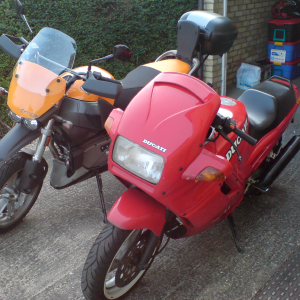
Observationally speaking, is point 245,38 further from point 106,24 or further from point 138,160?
point 138,160

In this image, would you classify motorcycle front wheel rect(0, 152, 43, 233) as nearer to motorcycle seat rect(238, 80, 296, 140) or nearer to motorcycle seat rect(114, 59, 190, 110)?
motorcycle seat rect(114, 59, 190, 110)

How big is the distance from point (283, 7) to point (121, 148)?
19.4ft

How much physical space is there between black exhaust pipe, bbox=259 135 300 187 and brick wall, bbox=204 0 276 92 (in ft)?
9.04

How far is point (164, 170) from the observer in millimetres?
1650

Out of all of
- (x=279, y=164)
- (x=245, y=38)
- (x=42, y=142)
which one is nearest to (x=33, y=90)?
(x=42, y=142)

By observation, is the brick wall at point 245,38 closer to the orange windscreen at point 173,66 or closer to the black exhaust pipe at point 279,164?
the orange windscreen at point 173,66

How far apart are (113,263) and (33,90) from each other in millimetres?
1211

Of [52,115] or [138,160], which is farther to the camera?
[52,115]

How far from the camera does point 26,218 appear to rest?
120 inches

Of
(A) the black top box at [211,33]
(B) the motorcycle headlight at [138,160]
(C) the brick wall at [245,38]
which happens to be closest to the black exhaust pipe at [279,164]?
(A) the black top box at [211,33]

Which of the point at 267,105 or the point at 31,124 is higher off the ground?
the point at 31,124

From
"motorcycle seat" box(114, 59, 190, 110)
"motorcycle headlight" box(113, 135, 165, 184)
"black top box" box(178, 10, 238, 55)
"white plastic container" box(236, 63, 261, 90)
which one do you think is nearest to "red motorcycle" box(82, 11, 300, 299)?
"motorcycle headlight" box(113, 135, 165, 184)

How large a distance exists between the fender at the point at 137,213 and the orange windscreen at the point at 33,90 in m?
0.87

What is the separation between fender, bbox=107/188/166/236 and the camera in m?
1.83
